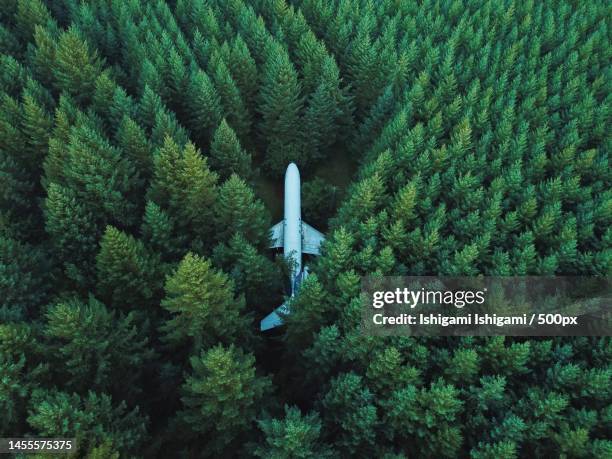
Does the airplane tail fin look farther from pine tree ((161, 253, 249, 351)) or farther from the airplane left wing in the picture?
the airplane left wing

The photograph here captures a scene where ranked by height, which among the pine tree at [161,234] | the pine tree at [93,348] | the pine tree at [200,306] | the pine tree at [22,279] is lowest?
the pine tree at [93,348]

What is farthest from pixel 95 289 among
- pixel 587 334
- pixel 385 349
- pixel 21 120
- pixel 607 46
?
pixel 607 46

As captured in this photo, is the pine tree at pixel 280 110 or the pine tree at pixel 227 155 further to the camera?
the pine tree at pixel 280 110

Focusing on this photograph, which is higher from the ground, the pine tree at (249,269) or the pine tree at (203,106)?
the pine tree at (203,106)

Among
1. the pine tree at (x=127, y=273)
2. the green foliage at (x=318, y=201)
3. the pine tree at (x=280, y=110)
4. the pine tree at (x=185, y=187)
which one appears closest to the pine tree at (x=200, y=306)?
the pine tree at (x=127, y=273)

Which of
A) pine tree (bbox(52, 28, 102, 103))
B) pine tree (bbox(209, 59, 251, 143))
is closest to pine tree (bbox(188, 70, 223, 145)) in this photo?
pine tree (bbox(209, 59, 251, 143))

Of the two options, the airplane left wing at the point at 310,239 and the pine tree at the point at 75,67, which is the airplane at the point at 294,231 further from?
the pine tree at the point at 75,67

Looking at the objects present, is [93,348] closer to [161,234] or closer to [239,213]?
[161,234]

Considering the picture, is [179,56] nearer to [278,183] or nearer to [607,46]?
[278,183]
